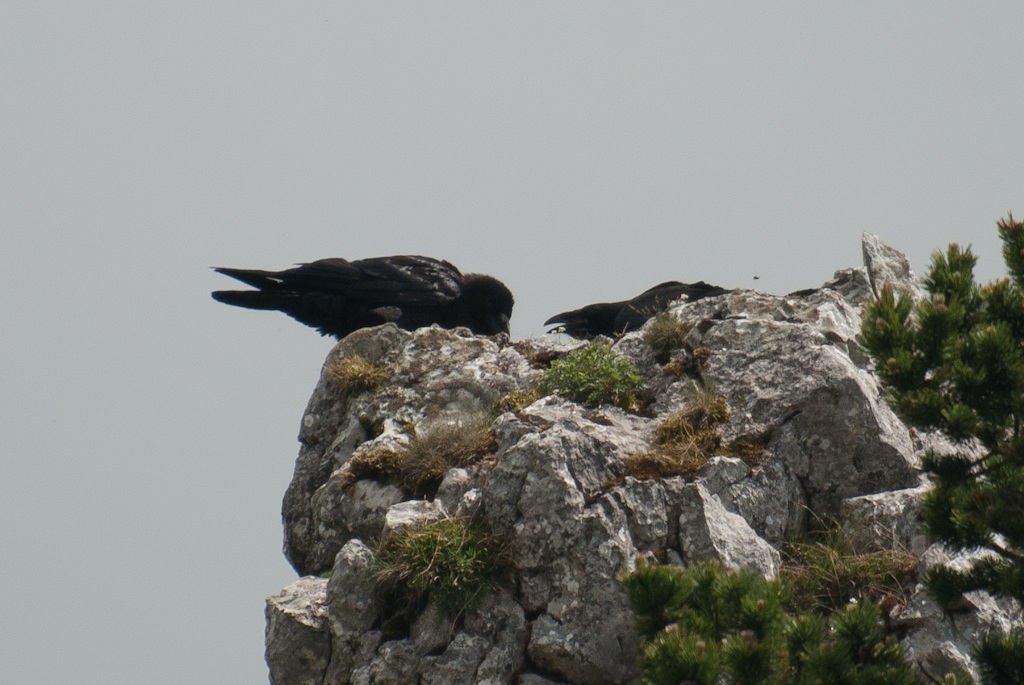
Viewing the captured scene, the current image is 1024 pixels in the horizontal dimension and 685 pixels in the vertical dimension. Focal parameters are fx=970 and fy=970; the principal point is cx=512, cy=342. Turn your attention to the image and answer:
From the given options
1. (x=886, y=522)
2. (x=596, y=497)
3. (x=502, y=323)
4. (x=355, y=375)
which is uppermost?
(x=502, y=323)

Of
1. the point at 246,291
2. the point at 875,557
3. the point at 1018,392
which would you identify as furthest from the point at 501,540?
the point at 246,291

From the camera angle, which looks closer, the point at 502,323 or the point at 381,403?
the point at 381,403

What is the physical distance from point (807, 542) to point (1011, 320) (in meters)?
2.71

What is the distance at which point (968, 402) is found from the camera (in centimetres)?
570

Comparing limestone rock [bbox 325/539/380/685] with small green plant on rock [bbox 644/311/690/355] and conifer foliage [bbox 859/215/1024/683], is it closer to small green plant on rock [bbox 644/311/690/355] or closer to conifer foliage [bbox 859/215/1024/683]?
small green plant on rock [bbox 644/311/690/355]

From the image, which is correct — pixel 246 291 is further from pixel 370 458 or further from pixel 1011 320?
pixel 1011 320

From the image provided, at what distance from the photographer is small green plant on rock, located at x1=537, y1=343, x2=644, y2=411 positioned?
905 cm

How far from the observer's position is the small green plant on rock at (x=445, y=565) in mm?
7270

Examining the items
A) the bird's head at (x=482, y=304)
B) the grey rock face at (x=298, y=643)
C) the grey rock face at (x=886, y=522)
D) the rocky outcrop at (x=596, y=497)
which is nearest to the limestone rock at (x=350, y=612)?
the rocky outcrop at (x=596, y=497)

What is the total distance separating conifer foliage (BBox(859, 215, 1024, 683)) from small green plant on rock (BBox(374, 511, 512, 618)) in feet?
10.2

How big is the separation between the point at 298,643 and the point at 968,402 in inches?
210

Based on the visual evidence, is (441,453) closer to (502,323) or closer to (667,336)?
(667,336)

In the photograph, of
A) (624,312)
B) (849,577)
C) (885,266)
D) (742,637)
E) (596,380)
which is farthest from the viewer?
(624,312)

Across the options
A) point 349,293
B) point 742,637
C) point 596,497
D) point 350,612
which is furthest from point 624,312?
point 742,637
